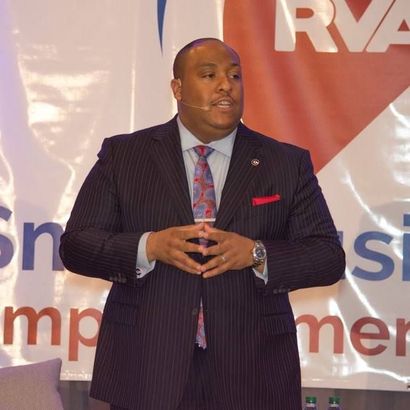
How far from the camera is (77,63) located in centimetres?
409

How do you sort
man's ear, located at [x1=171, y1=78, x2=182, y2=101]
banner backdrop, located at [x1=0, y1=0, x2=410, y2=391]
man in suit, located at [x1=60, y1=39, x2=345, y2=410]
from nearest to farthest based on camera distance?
1. man in suit, located at [x1=60, y1=39, x2=345, y2=410]
2. man's ear, located at [x1=171, y1=78, x2=182, y2=101]
3. banner backdrop, located at [x1=0, y1=0, x2=410, y2=391]

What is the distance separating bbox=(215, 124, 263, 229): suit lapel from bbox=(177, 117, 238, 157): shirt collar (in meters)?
0.02

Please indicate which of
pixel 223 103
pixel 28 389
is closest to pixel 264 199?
pixel 223 103

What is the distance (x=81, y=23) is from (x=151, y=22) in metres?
0.32

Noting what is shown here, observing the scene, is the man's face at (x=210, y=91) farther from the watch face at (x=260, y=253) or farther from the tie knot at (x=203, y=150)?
the watch face at (x=260, y=253)

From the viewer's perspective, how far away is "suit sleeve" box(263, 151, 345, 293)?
2.61 metres

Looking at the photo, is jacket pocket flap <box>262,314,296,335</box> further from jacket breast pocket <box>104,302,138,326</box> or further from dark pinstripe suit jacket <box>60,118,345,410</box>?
jacket breast pocket <box>104,302,138,326</box>

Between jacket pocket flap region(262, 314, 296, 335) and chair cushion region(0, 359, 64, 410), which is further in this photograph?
jacket pocket flap region(262, 314, 296, 335)

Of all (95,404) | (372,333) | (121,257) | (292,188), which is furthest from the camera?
(95,404)

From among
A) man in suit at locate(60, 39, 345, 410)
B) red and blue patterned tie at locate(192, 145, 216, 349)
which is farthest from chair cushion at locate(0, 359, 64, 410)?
red and blue patterned tie at locate(192, 145, 216, 349)

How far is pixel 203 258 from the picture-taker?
106 inches

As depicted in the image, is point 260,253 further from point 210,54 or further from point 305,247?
point 210,54

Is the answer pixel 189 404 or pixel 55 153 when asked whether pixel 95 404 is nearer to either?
pixel 55 153

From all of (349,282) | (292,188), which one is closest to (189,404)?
(292,188)
